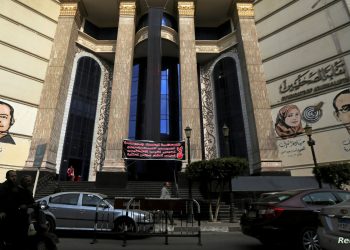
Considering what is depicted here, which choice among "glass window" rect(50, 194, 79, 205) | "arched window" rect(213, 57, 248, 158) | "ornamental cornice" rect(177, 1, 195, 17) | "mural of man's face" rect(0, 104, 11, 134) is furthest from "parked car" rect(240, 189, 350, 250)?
"ornamental cornice" rect(177, 1, 195, 17)

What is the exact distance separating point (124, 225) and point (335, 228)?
5.87 m

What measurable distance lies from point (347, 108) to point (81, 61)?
23.3 metres

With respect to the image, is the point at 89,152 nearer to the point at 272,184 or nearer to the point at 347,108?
A: the point at 272,184

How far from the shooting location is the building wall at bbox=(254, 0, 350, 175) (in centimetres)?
1919

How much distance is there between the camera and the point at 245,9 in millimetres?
26781

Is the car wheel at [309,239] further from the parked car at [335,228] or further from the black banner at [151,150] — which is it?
the black banner at [151,150]

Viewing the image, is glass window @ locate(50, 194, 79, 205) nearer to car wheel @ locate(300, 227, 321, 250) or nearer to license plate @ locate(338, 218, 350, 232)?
car wheel @ locate(300, 227, 321, 250)

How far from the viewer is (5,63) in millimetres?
21625

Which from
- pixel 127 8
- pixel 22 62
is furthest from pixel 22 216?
pixel 127 8

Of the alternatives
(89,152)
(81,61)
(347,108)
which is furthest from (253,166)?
(81,61)

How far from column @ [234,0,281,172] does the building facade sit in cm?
9

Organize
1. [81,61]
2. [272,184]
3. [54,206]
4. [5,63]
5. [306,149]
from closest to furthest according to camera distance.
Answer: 1. [54,206]
2. [272,184]
3. [306,149]
4. [5,63]
5. [81,61]

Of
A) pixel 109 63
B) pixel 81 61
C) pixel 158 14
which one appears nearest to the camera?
pixel 158 14

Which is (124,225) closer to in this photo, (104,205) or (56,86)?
(104,205)
